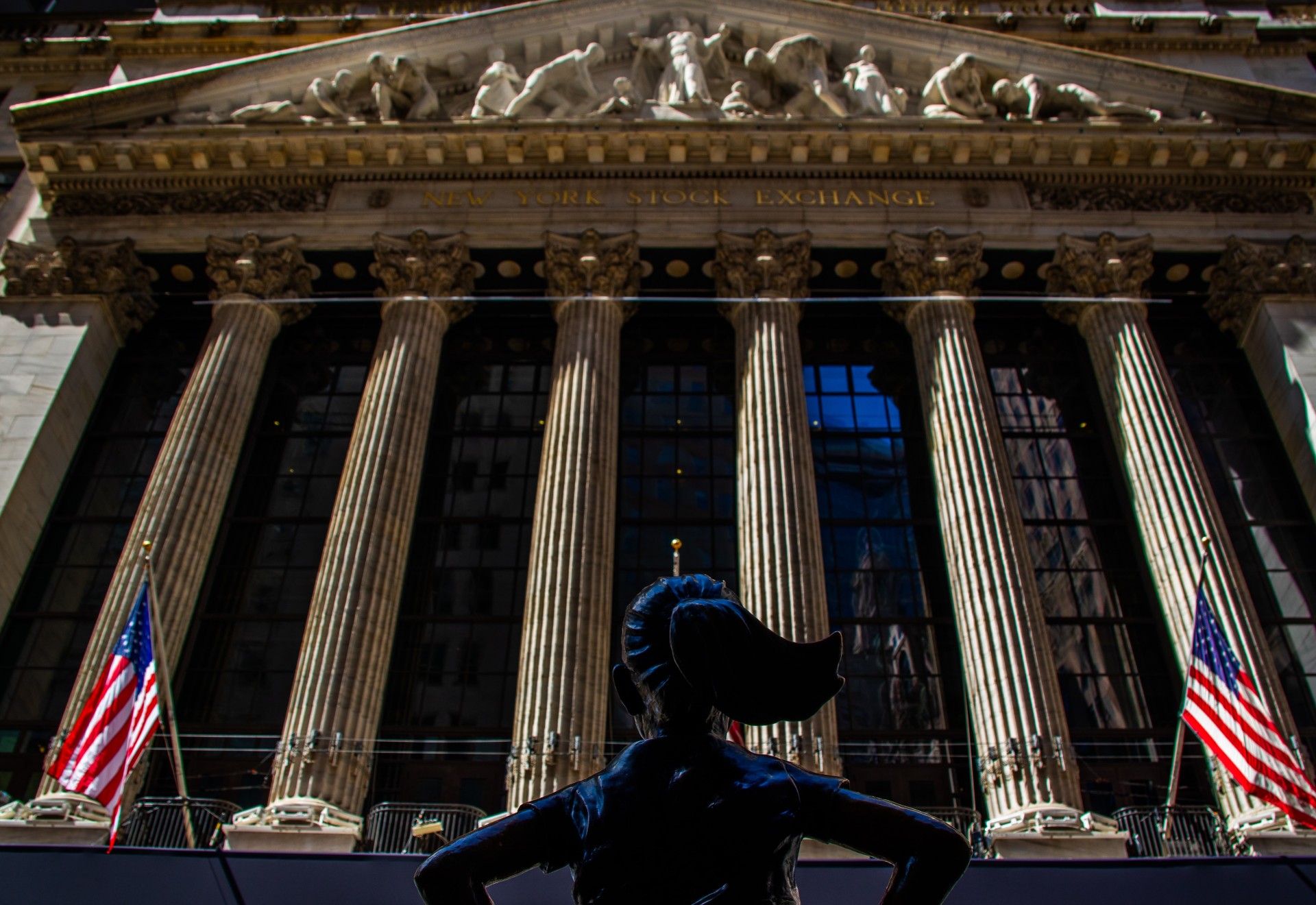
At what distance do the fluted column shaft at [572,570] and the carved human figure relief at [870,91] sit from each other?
6.85m

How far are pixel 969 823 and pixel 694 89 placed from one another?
49.4 ft

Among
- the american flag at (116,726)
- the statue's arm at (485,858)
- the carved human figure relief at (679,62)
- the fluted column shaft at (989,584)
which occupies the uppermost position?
the carved human figure relief at (679,62)

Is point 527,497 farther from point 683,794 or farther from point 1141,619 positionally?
point 683,794

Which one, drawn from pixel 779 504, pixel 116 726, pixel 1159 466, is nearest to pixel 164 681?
pixel 116 726

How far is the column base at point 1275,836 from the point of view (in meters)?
13.9

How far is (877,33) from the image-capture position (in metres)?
24.3

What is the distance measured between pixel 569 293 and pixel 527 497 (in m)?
3.95

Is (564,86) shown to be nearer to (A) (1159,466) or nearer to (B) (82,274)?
(B) (82,274)

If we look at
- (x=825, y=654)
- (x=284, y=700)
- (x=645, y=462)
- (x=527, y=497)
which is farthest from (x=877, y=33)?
(x=825, y=654)

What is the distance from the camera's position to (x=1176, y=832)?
14.7 metres

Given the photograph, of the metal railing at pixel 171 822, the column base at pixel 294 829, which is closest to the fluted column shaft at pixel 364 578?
the column base at pixel 294 829

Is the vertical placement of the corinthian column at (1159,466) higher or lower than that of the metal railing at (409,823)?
higher

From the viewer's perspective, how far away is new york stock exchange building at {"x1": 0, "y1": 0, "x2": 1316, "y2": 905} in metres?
16.1

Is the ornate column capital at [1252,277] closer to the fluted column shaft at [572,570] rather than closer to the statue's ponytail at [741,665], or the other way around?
the fluted column shaft at [572,570]
